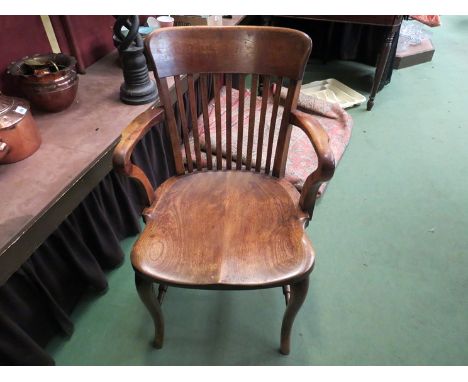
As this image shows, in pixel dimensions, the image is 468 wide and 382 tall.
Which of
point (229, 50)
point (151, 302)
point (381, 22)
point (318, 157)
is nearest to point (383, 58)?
point (381, 22)

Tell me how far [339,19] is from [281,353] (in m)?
1.92

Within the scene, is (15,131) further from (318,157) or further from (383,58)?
(383,58)

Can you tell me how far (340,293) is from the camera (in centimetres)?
127

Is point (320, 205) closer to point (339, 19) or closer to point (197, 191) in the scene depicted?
point (197, 191)

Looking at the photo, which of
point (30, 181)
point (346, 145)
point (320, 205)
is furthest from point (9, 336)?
point (346, 145)

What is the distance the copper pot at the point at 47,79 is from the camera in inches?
45.4

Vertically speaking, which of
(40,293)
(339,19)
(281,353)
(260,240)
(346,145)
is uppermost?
(339,19)

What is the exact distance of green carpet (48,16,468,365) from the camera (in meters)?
1.11

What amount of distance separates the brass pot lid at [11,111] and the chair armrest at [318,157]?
2.72 ft

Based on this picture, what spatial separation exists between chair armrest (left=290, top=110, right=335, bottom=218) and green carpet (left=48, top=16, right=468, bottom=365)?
1.69 feet

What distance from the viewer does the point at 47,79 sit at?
1159mm

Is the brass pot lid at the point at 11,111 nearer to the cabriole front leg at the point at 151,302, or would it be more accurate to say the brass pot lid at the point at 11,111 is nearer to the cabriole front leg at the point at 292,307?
the cabriole front leg at the point at 151,302

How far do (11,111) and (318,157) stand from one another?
918 millimetres

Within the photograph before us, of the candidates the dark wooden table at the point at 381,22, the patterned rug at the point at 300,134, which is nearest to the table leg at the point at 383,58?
the dark wooden table at the point at 381,22
